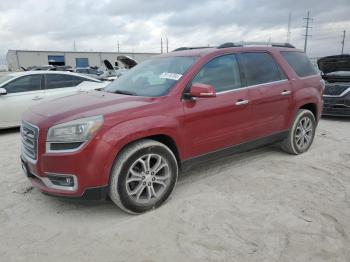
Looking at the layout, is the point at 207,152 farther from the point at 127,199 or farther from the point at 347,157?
the point at 347,157

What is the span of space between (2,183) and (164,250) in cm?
270

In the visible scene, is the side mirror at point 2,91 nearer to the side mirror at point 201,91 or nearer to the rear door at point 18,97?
the rear door at point 18,97

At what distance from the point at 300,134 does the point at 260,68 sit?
1479 mm

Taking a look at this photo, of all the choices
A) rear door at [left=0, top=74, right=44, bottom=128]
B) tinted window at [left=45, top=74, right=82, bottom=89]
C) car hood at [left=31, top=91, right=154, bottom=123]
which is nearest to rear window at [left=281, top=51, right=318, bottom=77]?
car hood at [left=31, top=91, right=154, bottom=123]

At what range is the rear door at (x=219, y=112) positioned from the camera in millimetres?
3822

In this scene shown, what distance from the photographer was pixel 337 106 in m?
8.52

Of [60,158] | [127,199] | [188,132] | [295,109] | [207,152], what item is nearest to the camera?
[60,158]

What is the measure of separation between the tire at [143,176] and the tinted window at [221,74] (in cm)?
102

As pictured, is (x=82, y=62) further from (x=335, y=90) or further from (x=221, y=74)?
(x=221, y=74)

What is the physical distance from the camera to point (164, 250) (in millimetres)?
2871

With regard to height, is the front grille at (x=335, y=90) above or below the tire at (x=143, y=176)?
above

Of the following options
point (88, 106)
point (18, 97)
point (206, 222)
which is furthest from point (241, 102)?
point (18, 97)

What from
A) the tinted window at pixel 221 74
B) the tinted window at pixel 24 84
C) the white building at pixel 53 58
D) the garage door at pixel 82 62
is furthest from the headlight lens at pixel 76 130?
the garage door at pixel 82 62

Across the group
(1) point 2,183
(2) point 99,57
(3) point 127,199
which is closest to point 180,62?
(3) point 127,199
